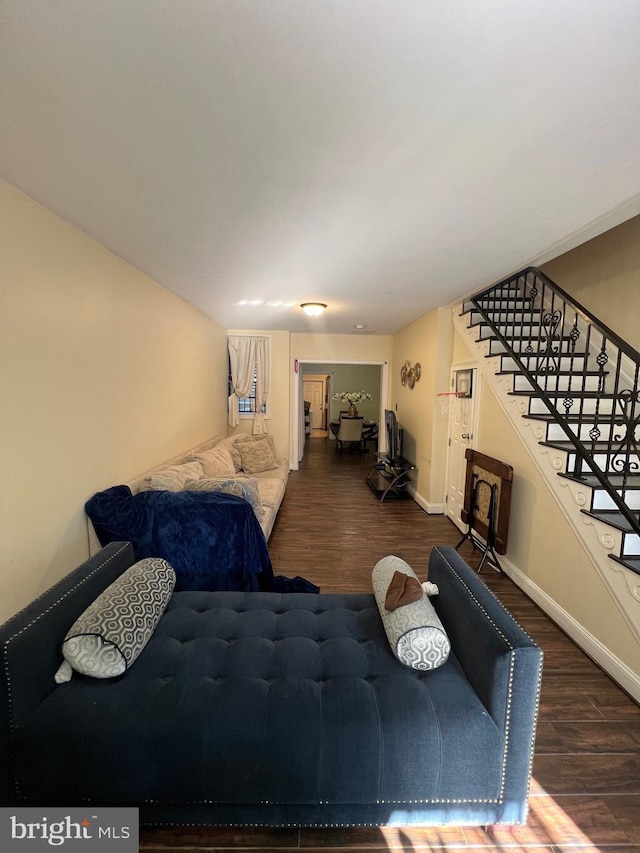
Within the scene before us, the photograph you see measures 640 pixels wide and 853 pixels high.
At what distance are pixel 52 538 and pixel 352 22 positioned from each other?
2.64 meters

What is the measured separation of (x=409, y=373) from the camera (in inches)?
223

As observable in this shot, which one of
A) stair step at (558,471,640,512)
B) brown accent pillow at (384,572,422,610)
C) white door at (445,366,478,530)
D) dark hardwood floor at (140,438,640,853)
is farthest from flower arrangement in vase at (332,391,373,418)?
brown accent pillow at (384,572,422,610)

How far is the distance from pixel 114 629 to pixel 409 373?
5.03 meters

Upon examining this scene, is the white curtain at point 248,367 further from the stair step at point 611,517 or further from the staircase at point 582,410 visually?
the stair step at point 611,517

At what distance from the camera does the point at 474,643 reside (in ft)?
4.68

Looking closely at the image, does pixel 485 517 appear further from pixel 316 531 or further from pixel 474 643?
pixel 474 643

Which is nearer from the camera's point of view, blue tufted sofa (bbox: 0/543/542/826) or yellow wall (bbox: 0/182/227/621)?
blue tufted sofa (bbox: 0/543/542/826)

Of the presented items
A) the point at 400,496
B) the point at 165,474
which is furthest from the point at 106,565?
the point at 400,496

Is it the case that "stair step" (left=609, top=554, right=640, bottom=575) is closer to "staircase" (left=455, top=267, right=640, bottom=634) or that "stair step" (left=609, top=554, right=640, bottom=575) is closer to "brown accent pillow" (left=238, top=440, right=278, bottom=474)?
"staircase" (left=455, top=267, right=640, bottom=634)

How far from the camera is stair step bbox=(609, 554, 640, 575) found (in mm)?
1986

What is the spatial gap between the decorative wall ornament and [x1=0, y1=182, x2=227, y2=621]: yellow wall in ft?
11.5

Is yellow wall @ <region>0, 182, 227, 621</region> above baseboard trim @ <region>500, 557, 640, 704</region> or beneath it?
above

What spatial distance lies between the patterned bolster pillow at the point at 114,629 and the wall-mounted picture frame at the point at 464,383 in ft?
12.0

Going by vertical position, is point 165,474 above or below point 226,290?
below
